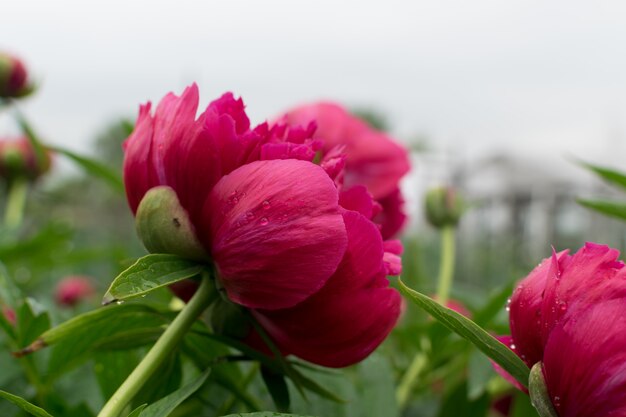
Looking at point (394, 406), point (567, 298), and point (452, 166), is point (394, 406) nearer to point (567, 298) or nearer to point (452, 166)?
point (567, 298)

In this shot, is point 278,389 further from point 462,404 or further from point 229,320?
point 462,404

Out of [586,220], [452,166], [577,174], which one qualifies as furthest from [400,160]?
[577,174]

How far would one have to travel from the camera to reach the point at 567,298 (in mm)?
201

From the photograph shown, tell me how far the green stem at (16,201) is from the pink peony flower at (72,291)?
0.63ft

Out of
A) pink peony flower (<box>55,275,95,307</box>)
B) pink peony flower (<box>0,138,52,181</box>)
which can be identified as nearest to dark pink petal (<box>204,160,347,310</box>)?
pink peony flower (<box>0,138,52,181</box>)

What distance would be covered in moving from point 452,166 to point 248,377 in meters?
5.07

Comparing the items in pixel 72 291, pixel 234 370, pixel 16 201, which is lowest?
pixel 72 291

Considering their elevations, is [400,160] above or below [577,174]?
above

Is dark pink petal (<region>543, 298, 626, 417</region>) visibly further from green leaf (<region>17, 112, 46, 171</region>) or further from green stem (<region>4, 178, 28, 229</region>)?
green stem (<region>4, 178, 28, 229</region>)

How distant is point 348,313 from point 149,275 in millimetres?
59

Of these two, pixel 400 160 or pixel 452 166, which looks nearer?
pixel 400 160

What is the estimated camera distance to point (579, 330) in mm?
191

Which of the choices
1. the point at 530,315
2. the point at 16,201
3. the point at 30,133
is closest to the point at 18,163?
the point at 16,201


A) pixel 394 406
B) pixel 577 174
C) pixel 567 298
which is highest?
pixel 567 298
